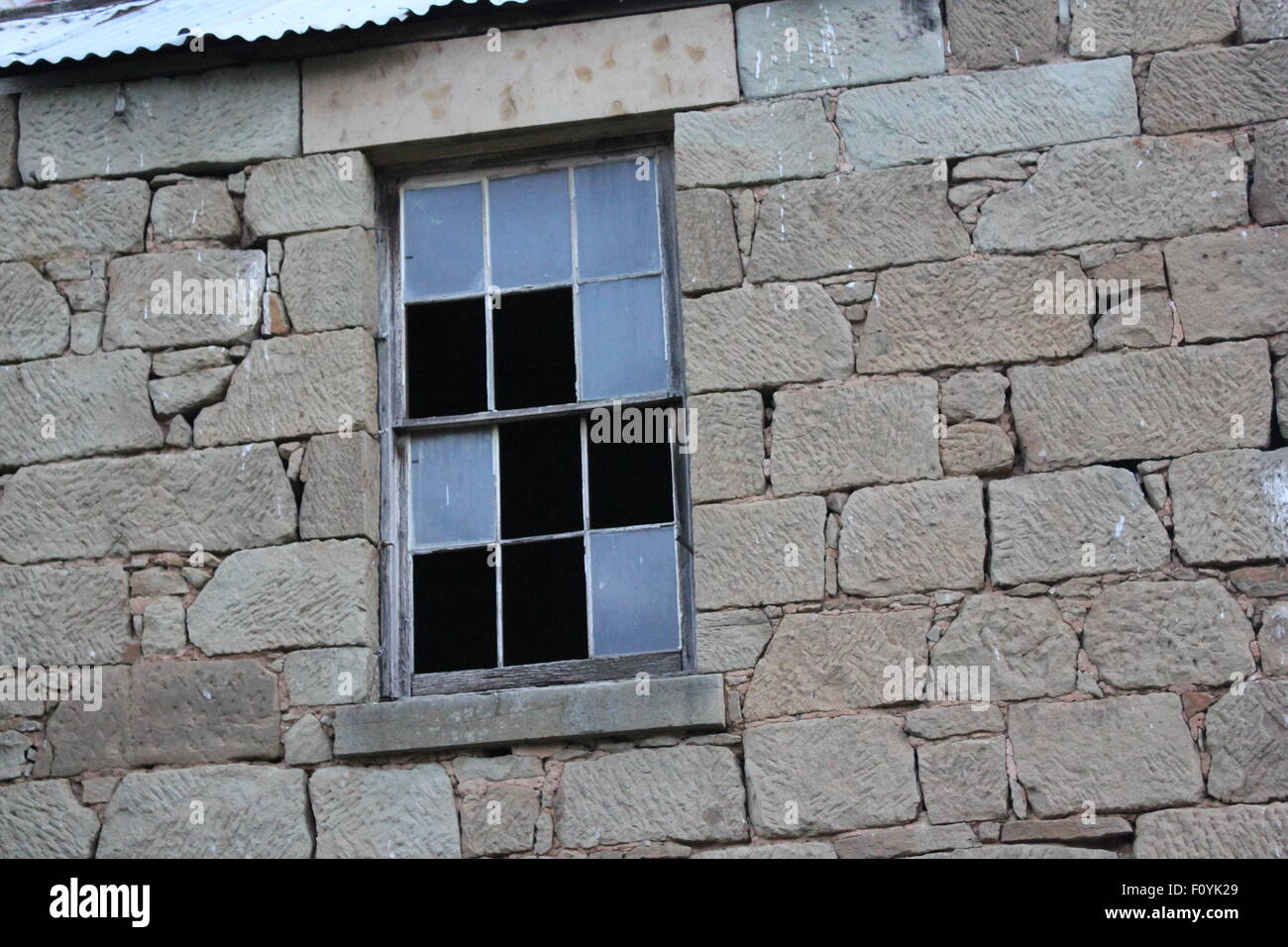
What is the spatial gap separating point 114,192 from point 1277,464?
401 centimetres

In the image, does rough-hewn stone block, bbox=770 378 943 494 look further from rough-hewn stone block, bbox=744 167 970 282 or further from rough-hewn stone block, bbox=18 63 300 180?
rough-hewn stone block, bbox=18 63 300 180

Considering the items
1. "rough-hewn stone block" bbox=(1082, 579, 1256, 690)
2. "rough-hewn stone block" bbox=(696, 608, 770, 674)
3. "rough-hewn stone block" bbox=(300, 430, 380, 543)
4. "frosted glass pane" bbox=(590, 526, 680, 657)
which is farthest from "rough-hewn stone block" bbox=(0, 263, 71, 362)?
"rough-hewn stone block" bbox=(1082, 579, 1256, 690)

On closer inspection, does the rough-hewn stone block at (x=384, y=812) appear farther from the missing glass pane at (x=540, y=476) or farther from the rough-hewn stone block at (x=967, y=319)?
the rough-hewn stone block at (x=967, y=319)

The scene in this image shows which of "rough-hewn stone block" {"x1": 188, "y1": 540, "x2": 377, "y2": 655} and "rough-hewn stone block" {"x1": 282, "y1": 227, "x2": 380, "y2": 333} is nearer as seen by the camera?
"rough-hewn stone block" {"x1": 188, "y1": 540, "x2": 377, "y2": 655}

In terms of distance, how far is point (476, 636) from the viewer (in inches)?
229

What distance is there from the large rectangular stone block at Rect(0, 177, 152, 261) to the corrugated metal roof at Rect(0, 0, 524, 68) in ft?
1.53

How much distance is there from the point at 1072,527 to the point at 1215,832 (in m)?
0.98

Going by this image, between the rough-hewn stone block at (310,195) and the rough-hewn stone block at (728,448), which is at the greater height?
the rough-hewn stone block at (310,195)

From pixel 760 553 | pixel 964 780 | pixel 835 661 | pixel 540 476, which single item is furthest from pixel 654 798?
pixel 540 476

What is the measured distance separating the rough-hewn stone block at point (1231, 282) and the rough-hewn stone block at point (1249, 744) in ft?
3.70

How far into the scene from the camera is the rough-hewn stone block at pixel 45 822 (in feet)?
18.4

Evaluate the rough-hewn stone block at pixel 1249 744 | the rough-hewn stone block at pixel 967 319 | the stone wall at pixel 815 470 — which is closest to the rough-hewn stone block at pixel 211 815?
the stone wall at pixel 815 470

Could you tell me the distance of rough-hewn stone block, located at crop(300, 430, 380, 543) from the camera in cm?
578
